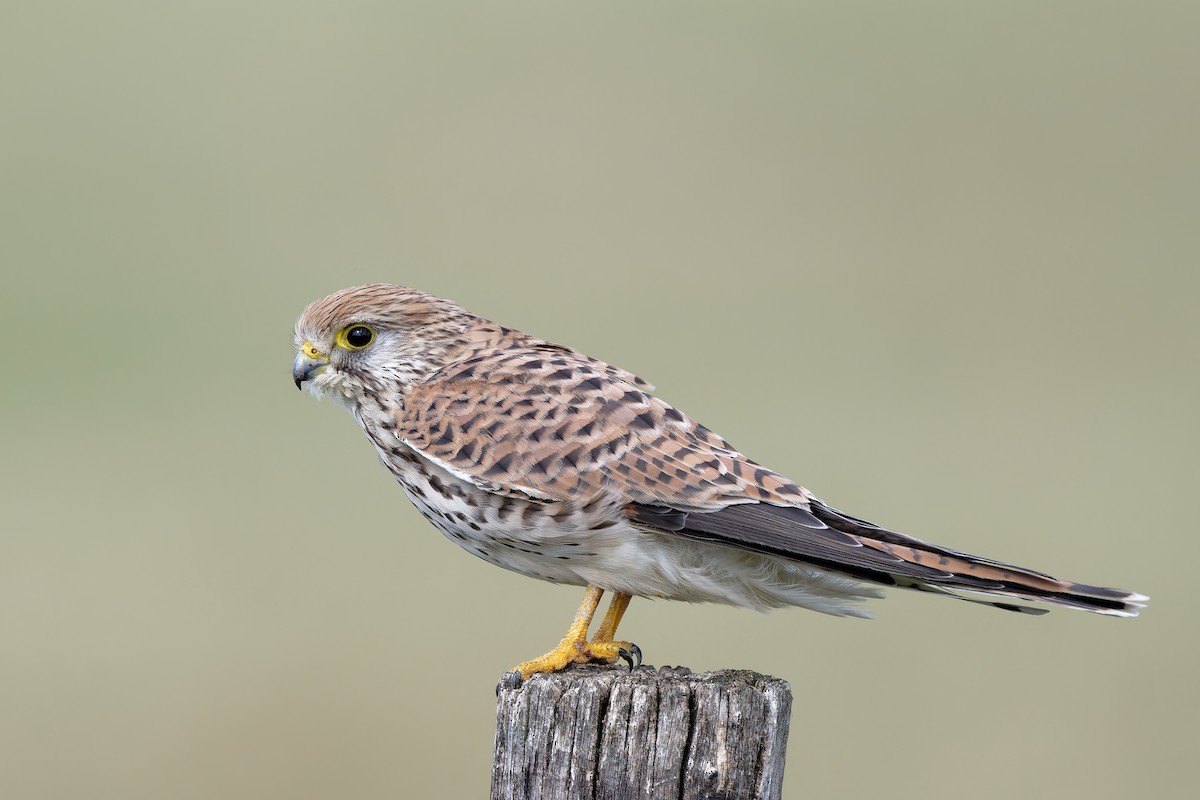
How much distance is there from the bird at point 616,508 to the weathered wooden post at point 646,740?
584 mm

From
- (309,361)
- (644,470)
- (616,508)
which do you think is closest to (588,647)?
(616,508)

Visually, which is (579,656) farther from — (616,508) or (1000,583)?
(1000,583)

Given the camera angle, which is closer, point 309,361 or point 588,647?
point 588,647

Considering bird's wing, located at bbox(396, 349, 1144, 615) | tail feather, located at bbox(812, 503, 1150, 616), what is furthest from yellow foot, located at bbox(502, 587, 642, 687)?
tail feather, located at bbox(812, 503, 1150, 616)

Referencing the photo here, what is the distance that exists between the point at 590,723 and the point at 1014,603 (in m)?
1.29

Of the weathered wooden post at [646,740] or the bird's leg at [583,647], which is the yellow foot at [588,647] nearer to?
the bird's leg at [583,647]

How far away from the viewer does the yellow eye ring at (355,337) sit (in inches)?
198

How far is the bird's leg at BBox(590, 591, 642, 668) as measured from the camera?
15.0ft

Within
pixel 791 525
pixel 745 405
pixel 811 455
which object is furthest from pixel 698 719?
pixel 745 405

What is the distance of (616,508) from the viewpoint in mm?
4316

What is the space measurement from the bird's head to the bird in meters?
0.04

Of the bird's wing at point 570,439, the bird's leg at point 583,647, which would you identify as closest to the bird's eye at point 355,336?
the bird's wing at point 570,439

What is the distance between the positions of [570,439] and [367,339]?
1.00 metres

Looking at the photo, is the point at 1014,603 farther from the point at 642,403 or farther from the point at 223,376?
the point at 223,376
